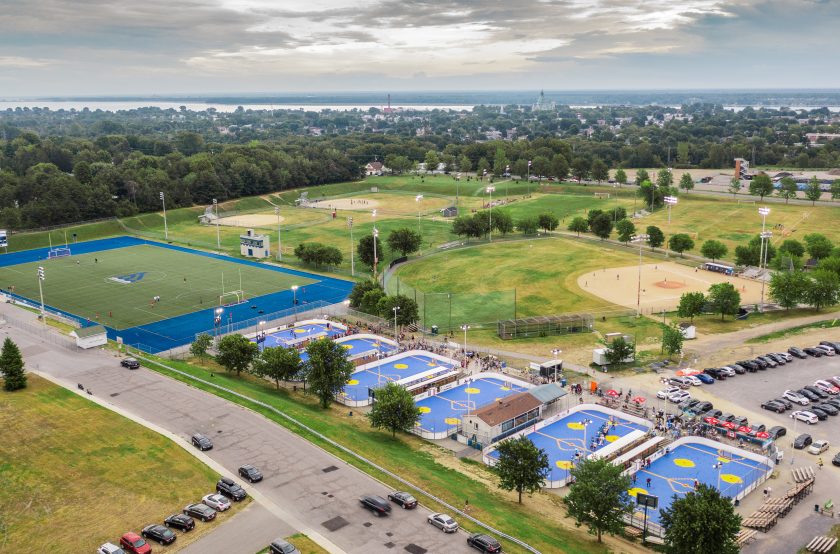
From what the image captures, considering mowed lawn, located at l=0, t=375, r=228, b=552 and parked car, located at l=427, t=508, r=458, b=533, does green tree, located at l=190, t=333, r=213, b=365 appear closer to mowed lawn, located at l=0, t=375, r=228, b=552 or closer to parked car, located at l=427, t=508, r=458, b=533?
mowed lawn, located at l=0, t=375, r=228, b=552

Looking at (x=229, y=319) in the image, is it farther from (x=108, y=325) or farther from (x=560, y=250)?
(x=560, y=250)

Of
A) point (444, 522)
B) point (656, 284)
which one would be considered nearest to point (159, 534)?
point (444, 522)

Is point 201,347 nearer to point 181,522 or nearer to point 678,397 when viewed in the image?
point 181,522

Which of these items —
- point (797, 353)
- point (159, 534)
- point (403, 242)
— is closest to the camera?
point (159, 534)

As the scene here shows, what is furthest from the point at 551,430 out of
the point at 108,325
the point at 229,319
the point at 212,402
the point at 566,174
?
the point at 566,174

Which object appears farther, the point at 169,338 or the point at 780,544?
the point at 169,338

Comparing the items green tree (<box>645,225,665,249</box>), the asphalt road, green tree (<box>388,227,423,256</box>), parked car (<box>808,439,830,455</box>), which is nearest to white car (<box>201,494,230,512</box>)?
the asphalt road
